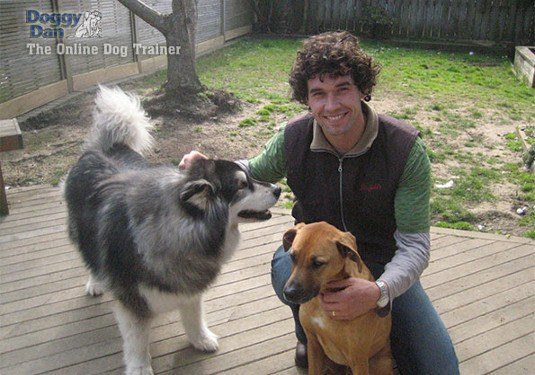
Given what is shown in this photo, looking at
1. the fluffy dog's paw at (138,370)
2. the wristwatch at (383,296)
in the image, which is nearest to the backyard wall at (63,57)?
the fluffy dog's paw at (138,370)

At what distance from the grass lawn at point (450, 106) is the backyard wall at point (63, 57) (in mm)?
Result: 745

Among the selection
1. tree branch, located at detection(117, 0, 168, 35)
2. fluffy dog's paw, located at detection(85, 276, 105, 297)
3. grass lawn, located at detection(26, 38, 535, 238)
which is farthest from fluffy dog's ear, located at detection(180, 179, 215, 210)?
tree branch, located at detection(117, 0, 168, 35)

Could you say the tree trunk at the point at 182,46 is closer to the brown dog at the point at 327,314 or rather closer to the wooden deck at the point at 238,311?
the wooden deck at the point at 238,311

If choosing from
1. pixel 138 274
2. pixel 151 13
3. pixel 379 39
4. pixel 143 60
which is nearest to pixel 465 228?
pixel 138 274

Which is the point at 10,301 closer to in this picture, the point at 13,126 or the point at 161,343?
the point at 161,343

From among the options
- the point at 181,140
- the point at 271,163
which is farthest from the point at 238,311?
the point at 181,140

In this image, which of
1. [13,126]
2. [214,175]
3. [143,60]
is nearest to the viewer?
[214,175]

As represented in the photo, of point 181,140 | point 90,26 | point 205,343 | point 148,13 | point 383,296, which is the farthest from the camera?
point 90,26

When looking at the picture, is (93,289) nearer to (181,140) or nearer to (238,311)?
(238,311)

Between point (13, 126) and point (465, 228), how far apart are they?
3.39 metres

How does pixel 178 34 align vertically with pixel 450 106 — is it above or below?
above

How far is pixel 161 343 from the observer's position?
2496 millimetres

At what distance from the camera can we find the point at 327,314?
1.82 m

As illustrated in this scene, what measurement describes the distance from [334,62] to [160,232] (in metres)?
0.96
